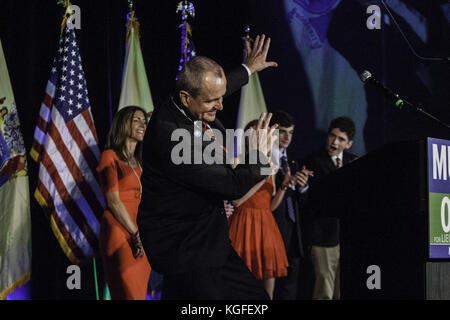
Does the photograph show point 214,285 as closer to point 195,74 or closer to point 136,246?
point 195,74

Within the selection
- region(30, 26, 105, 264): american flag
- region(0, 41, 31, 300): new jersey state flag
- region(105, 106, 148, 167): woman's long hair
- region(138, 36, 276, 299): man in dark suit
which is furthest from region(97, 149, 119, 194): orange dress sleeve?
region(138, 36, 276, 299): man in dark suit

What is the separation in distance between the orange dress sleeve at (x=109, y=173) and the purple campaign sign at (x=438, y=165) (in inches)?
93.9

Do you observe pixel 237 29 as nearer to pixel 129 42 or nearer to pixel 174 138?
pixel 129 42

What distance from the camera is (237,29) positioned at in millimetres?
5316

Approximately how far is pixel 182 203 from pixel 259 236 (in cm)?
199

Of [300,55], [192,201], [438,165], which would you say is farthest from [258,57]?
[300,55]

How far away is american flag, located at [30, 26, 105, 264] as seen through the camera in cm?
425

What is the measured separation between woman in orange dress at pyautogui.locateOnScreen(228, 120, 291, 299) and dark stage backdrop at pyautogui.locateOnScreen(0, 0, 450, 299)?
1.23m

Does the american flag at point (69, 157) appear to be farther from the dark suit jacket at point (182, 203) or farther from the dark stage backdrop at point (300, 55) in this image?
the dark suit jacket at point (182, 203)

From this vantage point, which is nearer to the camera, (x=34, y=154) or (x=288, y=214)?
(x=34, y=154)

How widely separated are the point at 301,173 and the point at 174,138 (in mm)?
2263

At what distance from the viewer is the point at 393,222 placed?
2314mm

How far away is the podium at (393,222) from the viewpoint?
2176 mm

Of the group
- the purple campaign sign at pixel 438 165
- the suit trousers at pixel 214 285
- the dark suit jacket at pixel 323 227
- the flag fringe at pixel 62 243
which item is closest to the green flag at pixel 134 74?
the flag fringe at pixel 62 243
